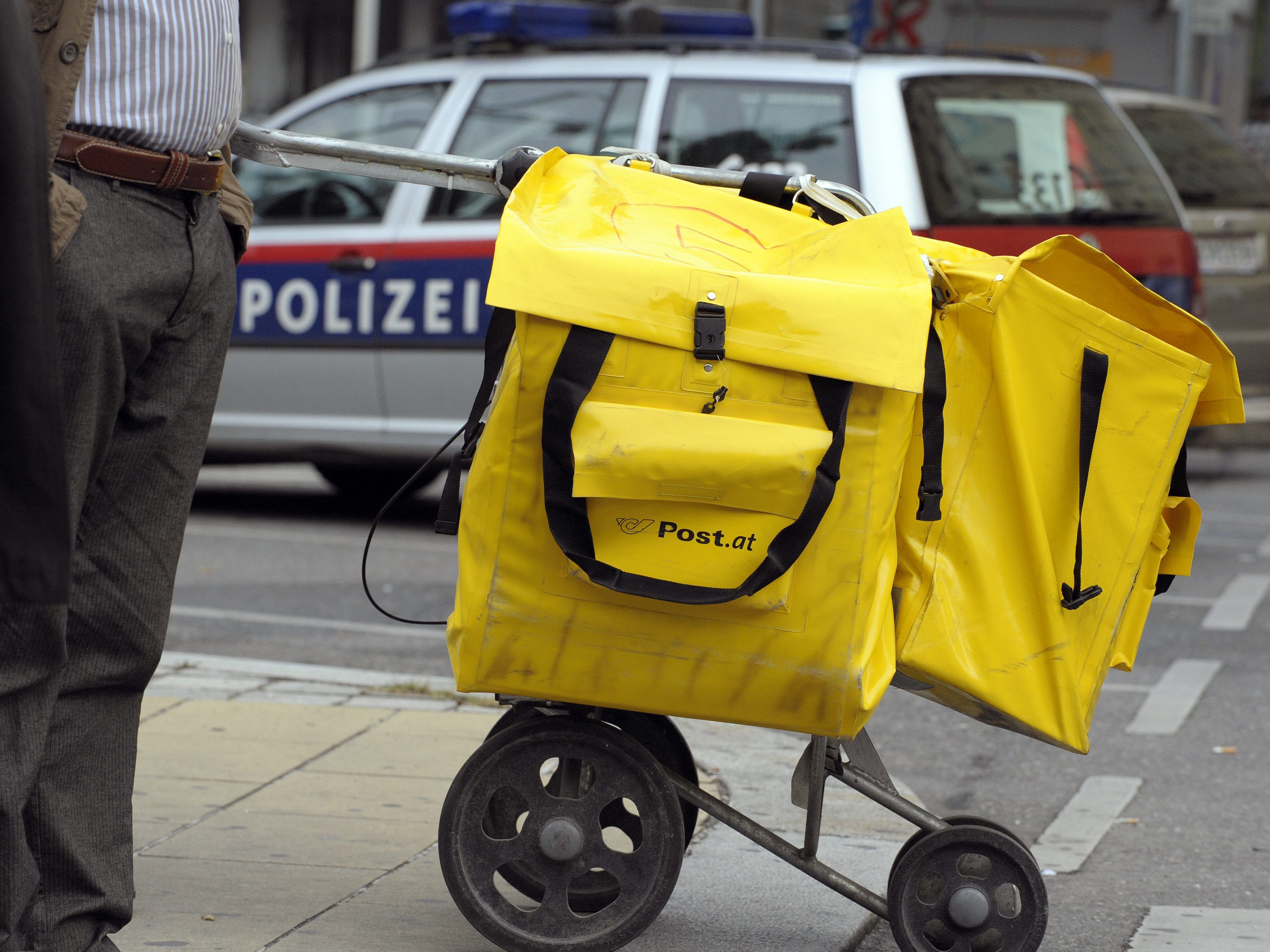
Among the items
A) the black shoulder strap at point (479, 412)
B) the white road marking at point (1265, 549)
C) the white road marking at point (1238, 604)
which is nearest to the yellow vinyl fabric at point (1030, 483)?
the black shoulder strap at point (479, 412)

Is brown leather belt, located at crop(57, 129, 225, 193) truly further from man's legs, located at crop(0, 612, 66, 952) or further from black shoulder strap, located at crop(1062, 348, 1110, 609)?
black shoulder strap, located at crop(1062, 348, 1110, 609)

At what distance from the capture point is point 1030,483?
2.59 meters

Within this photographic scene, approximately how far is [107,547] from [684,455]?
88 cm

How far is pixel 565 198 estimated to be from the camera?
262 cm

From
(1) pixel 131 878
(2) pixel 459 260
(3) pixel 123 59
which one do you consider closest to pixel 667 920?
(1) pixel 131 878

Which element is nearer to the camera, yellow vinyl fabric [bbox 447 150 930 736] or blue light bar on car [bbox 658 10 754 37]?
yellow vinyl fabric [bbox 447 150 930 736]

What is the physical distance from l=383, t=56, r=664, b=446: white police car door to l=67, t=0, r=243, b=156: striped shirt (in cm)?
405

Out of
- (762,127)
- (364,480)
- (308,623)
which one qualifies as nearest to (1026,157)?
(762,127)

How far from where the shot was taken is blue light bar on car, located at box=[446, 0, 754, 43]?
23.5 ft

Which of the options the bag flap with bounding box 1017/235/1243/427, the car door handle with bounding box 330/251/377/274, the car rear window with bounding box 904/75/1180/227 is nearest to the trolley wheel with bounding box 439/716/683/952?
the bag flap with bounding box 1017/235/1243/427

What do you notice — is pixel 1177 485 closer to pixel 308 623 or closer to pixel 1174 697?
pixel 1174 697

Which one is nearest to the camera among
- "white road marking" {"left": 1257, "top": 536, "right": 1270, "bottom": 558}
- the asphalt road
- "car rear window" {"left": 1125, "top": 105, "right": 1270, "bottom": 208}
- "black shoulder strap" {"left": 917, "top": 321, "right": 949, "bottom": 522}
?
"black shoulder strap" {"left": 917, "top": 321, "right": 949, "bottom": 522}

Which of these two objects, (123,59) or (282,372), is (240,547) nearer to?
(282,372)

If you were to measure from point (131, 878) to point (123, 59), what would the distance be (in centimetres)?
120
